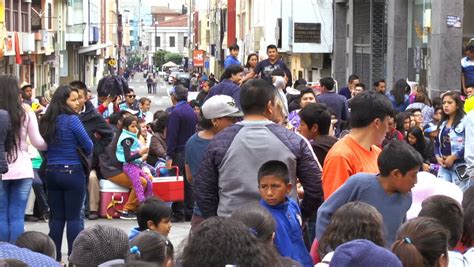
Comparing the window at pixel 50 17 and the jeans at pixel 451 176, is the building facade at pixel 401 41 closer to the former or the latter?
the jeans at pixel 451 176

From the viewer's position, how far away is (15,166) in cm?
964

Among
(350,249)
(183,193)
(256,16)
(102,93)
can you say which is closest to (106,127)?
(183,193)

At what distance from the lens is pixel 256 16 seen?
5066cm

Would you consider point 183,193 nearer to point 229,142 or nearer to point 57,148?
point 57,148

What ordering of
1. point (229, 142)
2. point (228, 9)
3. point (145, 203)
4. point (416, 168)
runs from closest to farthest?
point (416, 168) → point (229, 142) → point (145, 203) → point (228, 9)

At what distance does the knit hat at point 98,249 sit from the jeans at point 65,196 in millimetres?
4053

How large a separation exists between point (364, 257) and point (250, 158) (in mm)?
2246

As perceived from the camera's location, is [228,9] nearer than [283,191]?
No

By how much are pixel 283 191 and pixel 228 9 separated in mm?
62645

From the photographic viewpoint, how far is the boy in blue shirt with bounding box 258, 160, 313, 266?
6332mm

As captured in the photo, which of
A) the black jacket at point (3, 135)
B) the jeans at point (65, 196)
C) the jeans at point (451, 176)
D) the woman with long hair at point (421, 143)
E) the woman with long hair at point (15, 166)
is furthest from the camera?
the woman with long hair at point (421, 143)

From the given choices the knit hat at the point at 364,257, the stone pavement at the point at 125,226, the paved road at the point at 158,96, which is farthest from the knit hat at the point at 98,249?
the paved road at the point at 158,96

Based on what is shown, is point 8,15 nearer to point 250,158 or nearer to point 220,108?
point 220,108

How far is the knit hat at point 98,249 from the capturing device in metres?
5.88
